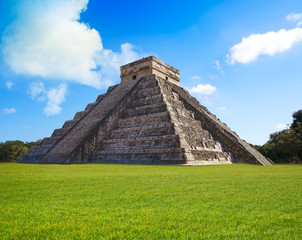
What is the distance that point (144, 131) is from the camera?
1238cm

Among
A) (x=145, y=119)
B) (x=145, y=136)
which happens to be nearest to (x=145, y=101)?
(x=145, y=119)

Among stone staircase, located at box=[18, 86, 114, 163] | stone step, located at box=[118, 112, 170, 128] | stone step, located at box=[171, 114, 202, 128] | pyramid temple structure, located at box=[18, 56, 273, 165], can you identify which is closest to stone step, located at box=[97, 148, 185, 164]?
pyramid temple structure, located at box=[18, 56, 273, 165]

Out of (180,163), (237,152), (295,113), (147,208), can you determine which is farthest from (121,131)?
(295,113)

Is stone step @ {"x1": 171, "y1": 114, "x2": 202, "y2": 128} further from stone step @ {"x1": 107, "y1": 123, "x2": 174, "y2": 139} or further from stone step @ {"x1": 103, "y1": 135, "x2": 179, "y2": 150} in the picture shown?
stone step @ {"x1": 103, "y1": 135, "x2": 179, "y2": 150}

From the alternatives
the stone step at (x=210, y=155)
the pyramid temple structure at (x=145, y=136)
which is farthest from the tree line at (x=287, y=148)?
the stone step at (x=210, y=155)

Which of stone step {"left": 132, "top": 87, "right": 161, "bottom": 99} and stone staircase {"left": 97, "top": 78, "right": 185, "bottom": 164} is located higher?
stone step {"left": 132, "top": 87, "right": 161, "bottom": 99}

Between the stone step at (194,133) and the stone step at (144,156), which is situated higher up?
the stone step at (194,133)

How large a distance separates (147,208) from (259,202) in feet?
4.53

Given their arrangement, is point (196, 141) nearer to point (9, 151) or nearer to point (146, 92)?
point (146, 92)

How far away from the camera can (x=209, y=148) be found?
41.0ft

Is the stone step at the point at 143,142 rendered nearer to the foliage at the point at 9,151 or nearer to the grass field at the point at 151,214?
the grass field at the point at 151,214

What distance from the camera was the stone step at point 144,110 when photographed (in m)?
13.1

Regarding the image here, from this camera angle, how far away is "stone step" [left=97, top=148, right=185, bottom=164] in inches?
396

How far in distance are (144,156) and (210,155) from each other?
332 centimetres
